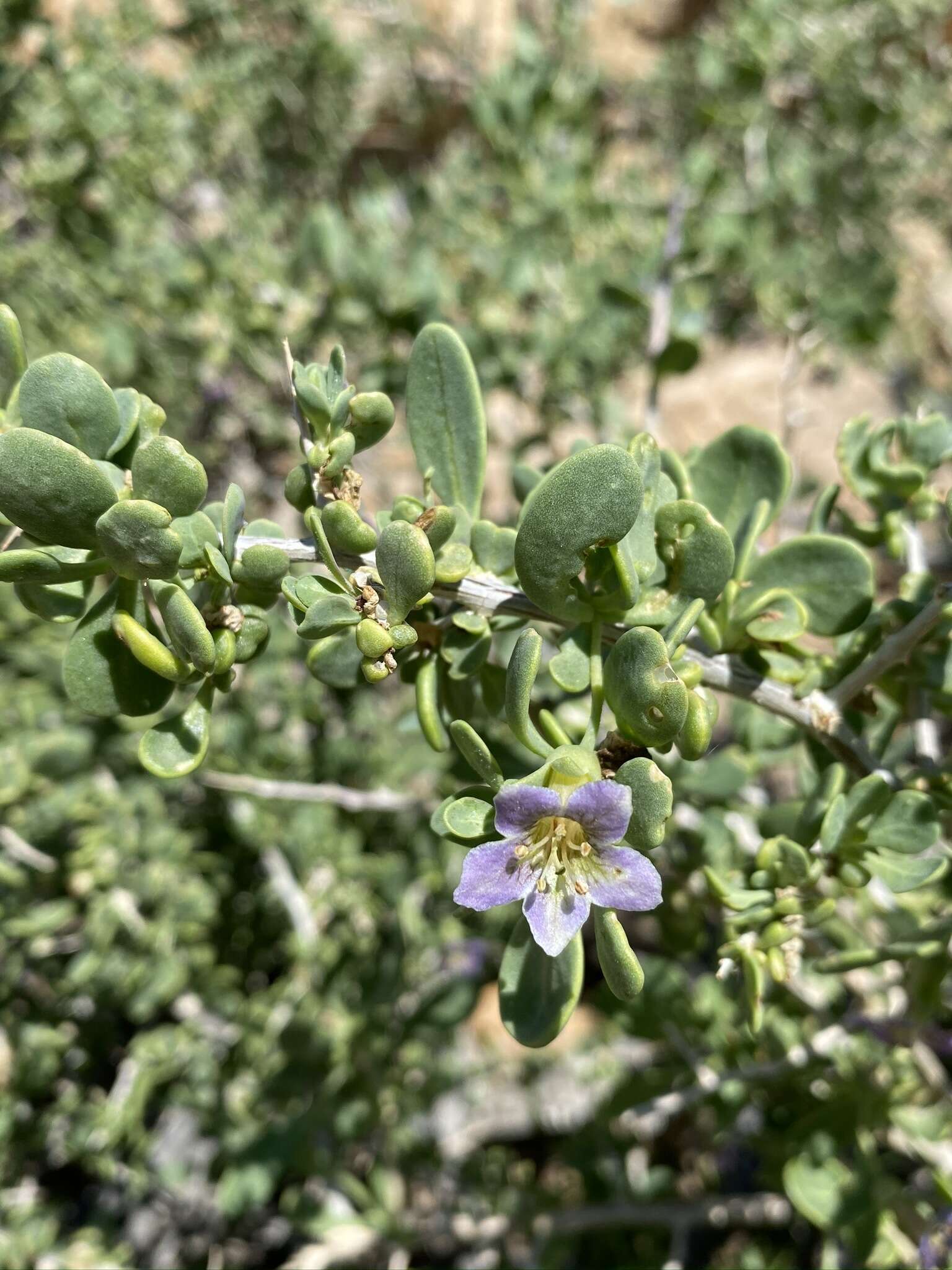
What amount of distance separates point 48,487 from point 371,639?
31cm

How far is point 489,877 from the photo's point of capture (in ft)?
2.88

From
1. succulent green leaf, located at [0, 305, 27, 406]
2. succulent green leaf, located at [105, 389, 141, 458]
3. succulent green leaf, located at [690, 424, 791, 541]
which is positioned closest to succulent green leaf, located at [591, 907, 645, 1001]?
succulent green leaf, located at [690, 424, 791, 541]

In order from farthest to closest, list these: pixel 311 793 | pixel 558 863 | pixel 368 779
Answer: pixel 368 779, pixel 311 793, pixel 558 863

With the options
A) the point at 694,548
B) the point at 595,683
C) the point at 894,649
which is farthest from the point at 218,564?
the point at 894,649

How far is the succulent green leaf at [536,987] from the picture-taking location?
0.99 metres

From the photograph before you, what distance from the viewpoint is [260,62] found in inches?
157

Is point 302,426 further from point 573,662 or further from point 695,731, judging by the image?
point 695,731

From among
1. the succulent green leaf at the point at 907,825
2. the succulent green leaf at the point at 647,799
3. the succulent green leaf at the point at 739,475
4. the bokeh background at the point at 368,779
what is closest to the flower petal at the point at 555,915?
the succulent green leaf at the point at 647,799

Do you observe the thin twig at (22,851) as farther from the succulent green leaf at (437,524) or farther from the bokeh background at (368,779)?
the succulent green leaf at (437,524)

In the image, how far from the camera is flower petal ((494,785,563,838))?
0.81 m

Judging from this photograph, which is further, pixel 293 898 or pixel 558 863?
pixel 293 898

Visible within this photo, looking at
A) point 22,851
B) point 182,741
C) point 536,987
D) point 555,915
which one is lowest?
point 22,851

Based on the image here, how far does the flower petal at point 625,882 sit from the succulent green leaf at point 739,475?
1.70ft

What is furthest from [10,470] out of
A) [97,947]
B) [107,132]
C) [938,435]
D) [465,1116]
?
[107,132]
